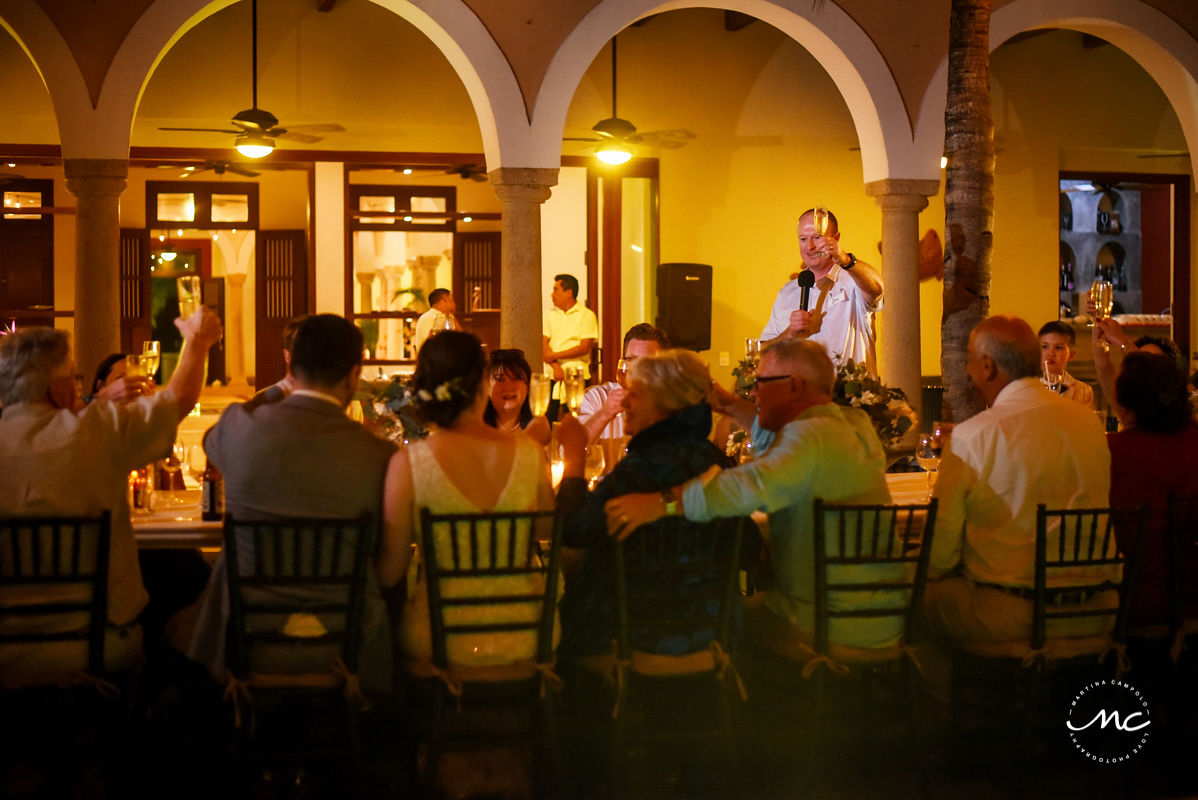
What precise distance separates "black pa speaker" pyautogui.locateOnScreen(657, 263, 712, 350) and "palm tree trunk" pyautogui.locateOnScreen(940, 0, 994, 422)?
4.36m

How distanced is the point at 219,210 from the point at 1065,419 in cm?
1368

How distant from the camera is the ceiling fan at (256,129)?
382 inches

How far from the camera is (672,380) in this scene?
11.2ft

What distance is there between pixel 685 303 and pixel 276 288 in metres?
6.43

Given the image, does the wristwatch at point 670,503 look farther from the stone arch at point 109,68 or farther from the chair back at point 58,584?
the stone arch at point 109,68

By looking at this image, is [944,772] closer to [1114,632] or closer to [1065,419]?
[1114,632]

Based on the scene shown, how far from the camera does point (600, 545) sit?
135 inches

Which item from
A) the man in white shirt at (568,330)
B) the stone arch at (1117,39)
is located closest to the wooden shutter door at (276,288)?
the man in white shirt at (568,330)

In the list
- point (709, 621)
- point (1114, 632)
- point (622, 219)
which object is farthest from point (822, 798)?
point (622, 219)

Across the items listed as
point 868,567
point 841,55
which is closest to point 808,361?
point 868,567

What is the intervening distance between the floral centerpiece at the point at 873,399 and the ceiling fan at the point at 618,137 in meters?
6.37

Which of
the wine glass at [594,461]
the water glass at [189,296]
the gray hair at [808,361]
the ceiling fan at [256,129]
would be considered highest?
the ceiling fan at [256,129]

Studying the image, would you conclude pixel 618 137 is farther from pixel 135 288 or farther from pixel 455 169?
pixel 135 288

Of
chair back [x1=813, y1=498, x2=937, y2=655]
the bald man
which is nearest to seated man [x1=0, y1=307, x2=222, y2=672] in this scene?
chair back [x1=813, y1=498, x2=937, y2=655]
